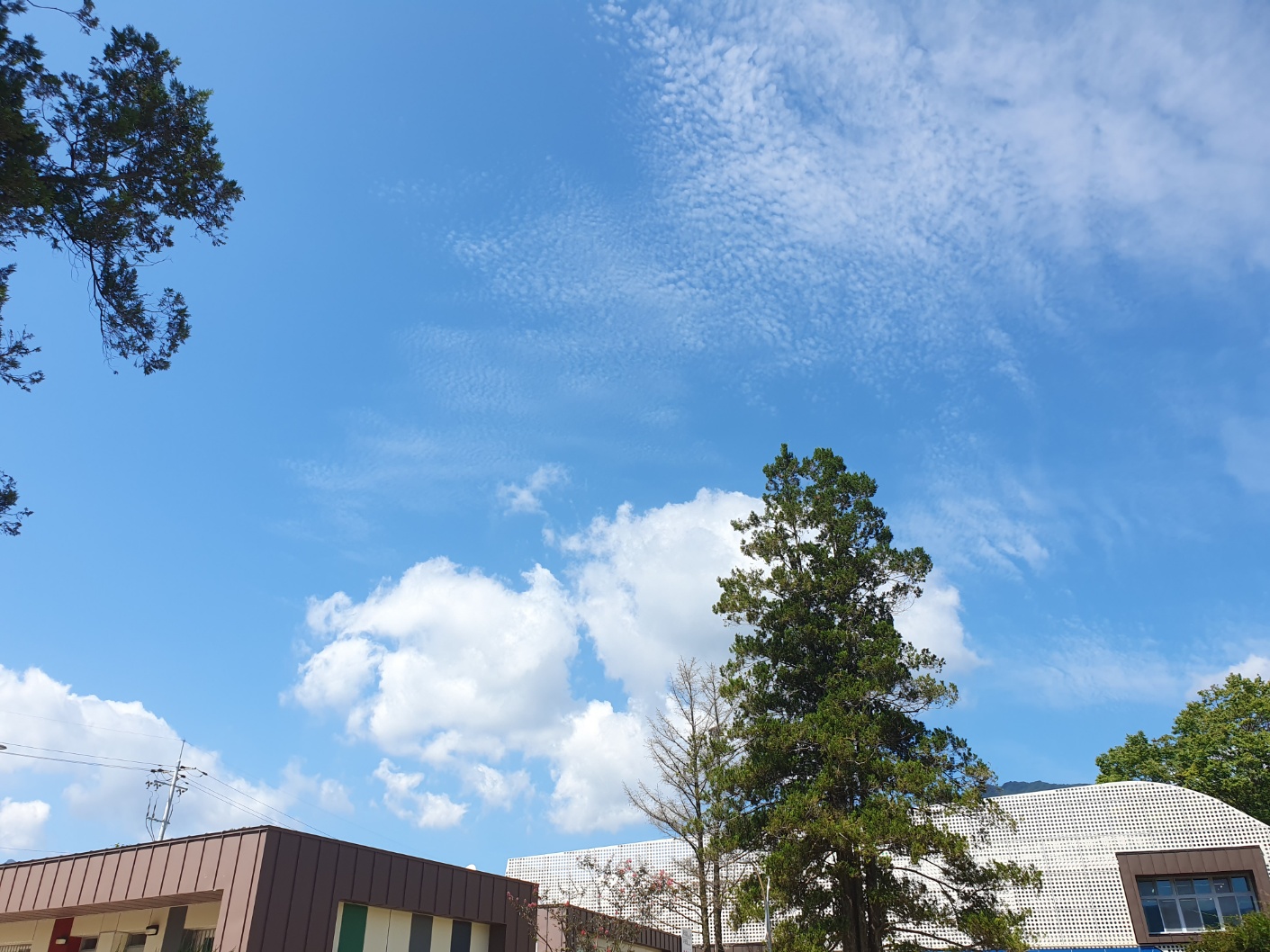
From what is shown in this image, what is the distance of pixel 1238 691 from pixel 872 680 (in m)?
33.9

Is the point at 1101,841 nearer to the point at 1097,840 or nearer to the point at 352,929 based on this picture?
the point at 1097,840

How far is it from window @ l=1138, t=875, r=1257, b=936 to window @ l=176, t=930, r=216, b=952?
1246 inches

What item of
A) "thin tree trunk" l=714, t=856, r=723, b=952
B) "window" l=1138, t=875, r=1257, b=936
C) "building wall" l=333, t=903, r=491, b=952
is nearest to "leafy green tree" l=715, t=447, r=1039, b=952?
"thin tree trunk" l=714, t=856, r=723, b=952

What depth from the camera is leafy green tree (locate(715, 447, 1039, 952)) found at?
22.6 metres

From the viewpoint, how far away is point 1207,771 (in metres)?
45.3

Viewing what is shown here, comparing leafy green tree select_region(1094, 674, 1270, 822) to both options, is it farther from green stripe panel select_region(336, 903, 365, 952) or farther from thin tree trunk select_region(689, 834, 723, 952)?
green stripe panel select_region(336, 903, 365, 952)

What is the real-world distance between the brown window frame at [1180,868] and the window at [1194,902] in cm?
20

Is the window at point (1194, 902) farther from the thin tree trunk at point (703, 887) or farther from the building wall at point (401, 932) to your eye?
the building wall at point (401, 932)

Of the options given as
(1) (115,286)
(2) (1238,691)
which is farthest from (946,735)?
(2) (1238,691)

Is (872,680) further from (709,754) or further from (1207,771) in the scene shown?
(1207,771)

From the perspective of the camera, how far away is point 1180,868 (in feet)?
107

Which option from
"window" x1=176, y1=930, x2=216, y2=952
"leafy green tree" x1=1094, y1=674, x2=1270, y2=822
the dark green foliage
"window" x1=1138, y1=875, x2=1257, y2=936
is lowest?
"window" x1=176, y1=930, x2=216, y2=952

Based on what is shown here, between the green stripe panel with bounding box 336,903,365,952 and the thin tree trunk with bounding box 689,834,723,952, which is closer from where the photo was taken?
the green stripe panel with bounding box 336,903,365,952

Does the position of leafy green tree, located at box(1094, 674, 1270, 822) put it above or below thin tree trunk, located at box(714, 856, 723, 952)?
above
